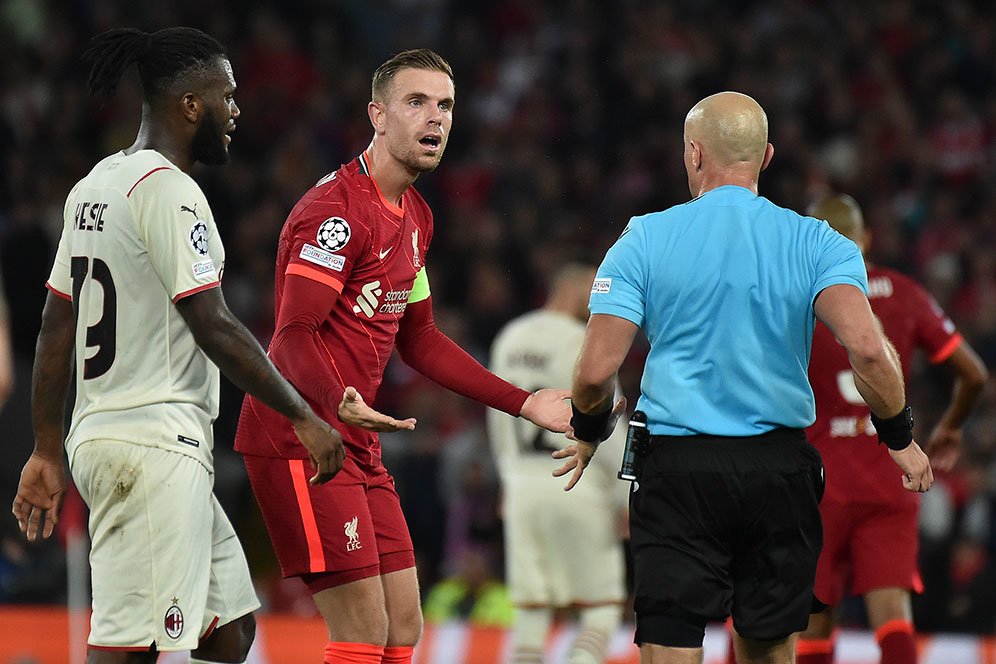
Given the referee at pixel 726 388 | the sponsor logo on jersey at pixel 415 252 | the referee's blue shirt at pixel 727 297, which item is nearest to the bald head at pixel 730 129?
the referee at pixel 726 388

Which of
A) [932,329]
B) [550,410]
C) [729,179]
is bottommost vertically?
[550,410]

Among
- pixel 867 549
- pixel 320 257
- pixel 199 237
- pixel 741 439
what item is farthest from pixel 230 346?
pixel 867 549

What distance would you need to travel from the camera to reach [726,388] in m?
4.62

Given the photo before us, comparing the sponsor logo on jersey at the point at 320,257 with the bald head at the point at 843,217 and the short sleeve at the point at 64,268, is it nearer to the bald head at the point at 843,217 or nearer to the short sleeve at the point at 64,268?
the short sleeve at the point at 64,268

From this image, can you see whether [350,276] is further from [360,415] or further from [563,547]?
[563,547]

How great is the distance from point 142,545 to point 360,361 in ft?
3.53

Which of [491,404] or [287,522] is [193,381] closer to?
[287,522]

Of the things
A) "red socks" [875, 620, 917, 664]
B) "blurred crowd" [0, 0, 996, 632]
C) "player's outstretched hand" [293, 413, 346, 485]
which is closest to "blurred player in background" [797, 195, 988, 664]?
"red socks" [875, 620, 917, 664]

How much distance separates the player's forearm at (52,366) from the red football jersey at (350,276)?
645 mm

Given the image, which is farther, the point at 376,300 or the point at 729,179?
the point at 376,300

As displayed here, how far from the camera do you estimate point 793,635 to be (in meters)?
4.81

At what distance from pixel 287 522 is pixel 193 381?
0.70 meters

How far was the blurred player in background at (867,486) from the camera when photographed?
6.49m

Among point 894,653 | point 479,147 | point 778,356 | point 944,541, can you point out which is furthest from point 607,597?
point 479,147
